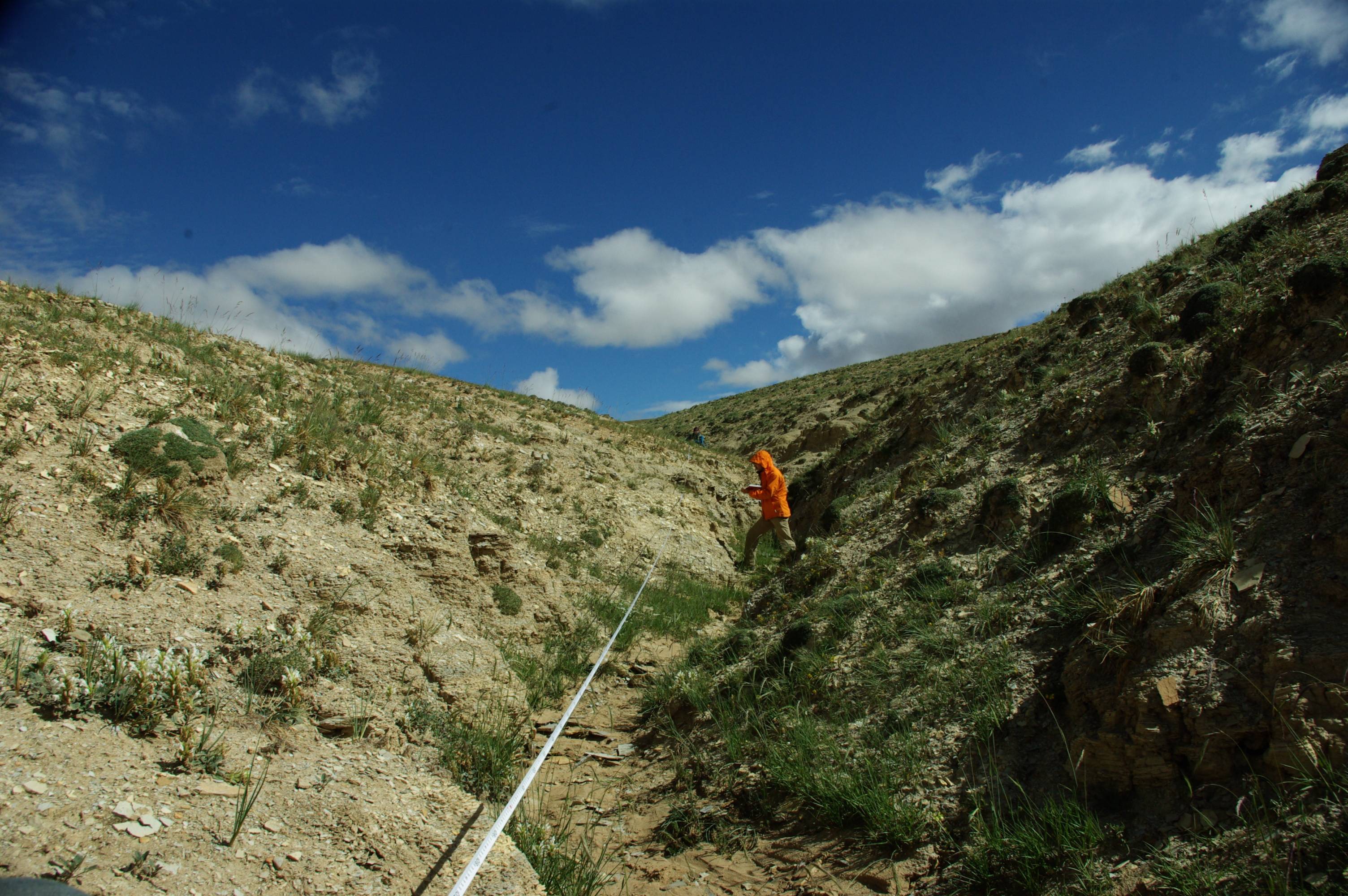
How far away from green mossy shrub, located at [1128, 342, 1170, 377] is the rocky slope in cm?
697

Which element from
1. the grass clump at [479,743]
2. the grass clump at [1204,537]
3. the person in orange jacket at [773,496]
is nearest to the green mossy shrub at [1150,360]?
the grass clump at [1204,537]

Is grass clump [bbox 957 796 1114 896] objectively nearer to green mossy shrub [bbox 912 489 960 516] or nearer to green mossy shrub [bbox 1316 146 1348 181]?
green mossy shrub [bbox 912 489 960 516]

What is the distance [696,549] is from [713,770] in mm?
8982

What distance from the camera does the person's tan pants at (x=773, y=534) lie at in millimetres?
12500

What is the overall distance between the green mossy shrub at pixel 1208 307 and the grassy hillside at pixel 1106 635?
0.09ft

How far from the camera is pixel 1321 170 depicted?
30.2 feet

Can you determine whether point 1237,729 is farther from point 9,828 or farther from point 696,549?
point 696,549

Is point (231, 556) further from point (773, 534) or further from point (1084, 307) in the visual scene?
point (1084, 307)

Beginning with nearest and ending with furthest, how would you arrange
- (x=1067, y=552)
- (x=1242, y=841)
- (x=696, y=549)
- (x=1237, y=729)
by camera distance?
(x=1242, y=841) < (x=1237, y=729) < (x=1067, y=552) < (x=696, y=549)

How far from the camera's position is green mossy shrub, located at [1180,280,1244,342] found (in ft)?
23.0

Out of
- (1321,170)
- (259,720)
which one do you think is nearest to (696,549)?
(259,720)

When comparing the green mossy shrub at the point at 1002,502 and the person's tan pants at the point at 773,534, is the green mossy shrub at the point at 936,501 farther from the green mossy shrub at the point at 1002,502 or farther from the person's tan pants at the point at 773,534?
the person's tan pants at the point at 773,534

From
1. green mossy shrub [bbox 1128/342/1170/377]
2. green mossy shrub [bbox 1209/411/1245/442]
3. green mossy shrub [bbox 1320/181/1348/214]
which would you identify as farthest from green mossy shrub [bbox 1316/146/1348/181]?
green mossy shrub [bbox 1209/411/1245/442]

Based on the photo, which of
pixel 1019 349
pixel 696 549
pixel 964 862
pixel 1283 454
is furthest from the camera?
pixel 696 549
